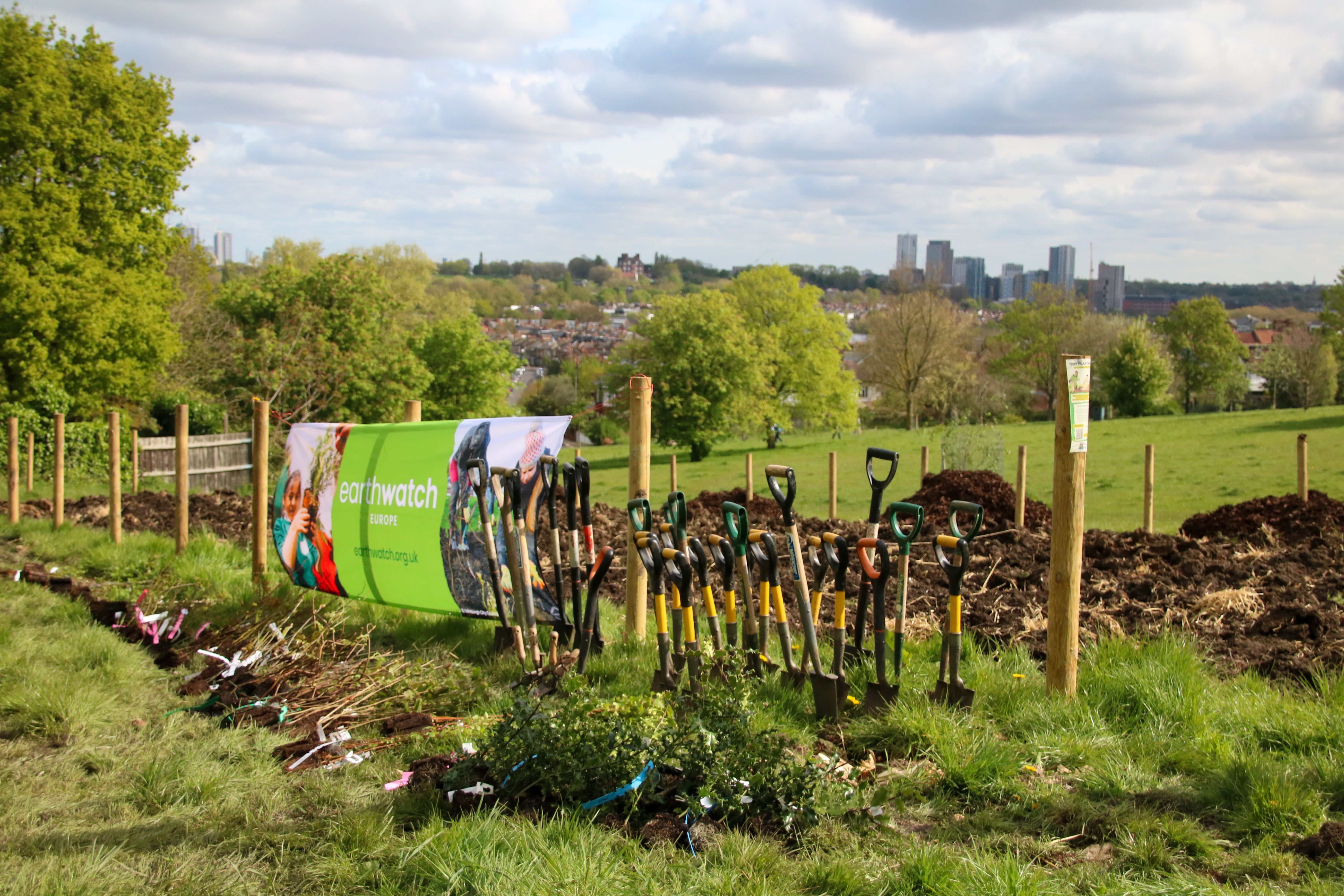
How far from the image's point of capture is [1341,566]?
8711mm

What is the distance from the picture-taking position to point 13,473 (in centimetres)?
1259

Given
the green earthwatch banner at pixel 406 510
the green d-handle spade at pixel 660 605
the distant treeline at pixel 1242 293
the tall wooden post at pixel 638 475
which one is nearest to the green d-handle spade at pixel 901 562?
the green d-handle spade at pixel 660 605

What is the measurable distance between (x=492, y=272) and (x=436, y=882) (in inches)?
7469

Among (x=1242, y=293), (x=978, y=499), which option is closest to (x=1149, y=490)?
(x=978, y=499)

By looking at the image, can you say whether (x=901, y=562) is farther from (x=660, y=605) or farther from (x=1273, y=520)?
(x=1273, y=520)

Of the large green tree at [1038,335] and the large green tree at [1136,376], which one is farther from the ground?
the large green tree at [1038,335]

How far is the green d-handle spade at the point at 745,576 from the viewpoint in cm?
500

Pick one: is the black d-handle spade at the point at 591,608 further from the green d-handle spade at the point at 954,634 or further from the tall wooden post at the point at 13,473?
the tall wooden post at the point at 13,473

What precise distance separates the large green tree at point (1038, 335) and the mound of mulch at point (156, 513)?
56166 millimetres

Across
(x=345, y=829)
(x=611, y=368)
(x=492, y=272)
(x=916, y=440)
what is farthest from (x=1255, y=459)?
(x=492, y=272)

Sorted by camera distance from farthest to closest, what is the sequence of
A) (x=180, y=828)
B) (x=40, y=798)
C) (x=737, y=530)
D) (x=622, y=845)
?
(x=737, y=530)
(x=40, y=798)
(x=180, y=828)
(x=622, y=845)

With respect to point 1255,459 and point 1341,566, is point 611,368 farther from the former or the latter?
point 1341,566

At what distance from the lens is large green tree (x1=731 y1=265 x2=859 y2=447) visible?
48.8 m

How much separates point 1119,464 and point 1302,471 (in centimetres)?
1726
